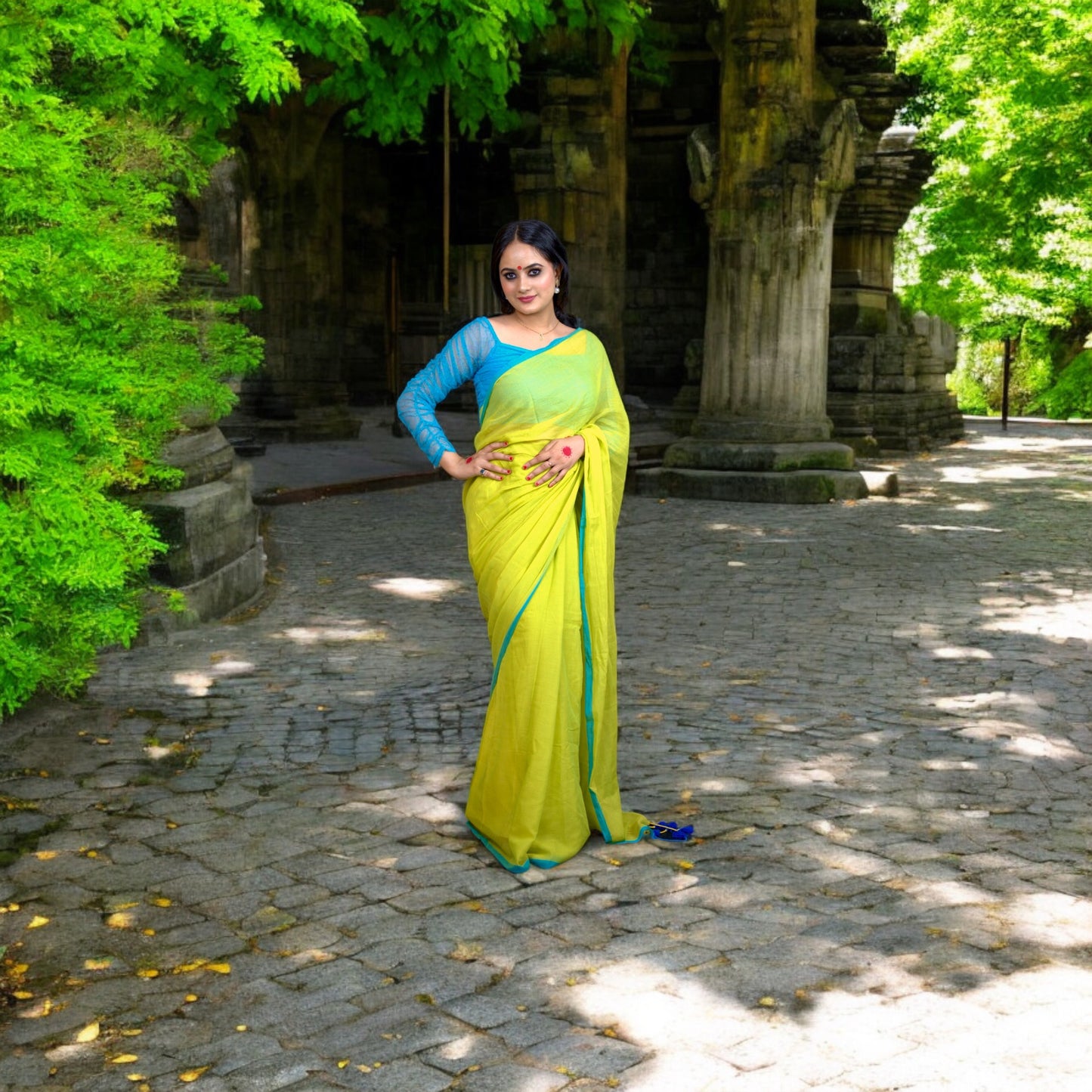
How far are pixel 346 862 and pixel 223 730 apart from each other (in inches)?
63.5

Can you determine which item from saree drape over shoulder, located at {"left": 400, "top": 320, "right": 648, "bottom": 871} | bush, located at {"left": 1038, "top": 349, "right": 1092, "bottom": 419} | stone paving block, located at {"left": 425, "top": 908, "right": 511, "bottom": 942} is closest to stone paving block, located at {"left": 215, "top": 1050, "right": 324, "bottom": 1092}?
stone paving block, located at {"left": 425, "top": 908, "right": 511, "bottom": 942}

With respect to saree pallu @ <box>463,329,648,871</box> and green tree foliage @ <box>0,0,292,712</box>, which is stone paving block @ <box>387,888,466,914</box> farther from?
green tree foliage @ <box>0,0,292,712</box>

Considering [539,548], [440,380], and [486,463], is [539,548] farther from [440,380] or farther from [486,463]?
[440,380]

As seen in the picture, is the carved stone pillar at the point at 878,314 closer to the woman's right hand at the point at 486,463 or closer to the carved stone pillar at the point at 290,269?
the carved stone pillar at the point at 290,269

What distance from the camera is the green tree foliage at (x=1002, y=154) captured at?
19547mm

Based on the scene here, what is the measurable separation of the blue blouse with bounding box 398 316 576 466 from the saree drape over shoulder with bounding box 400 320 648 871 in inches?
0.6

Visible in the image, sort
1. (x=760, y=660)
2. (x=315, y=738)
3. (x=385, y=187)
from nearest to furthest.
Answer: (x=315, y=738) < (x=760, y=660) < (x=385, y=187)

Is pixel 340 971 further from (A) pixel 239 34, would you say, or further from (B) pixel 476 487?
(A) pixel 239 34

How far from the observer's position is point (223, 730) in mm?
5863

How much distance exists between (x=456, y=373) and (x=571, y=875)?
5.02ft

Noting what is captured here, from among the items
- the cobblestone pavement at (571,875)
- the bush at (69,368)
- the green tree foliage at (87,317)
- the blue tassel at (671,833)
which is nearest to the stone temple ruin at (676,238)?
the green tree foliage at (87,317)

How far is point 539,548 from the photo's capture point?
4348mm

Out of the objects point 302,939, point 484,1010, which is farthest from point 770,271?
point 484,1010

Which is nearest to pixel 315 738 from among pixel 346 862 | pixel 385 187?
pixel 346 862
